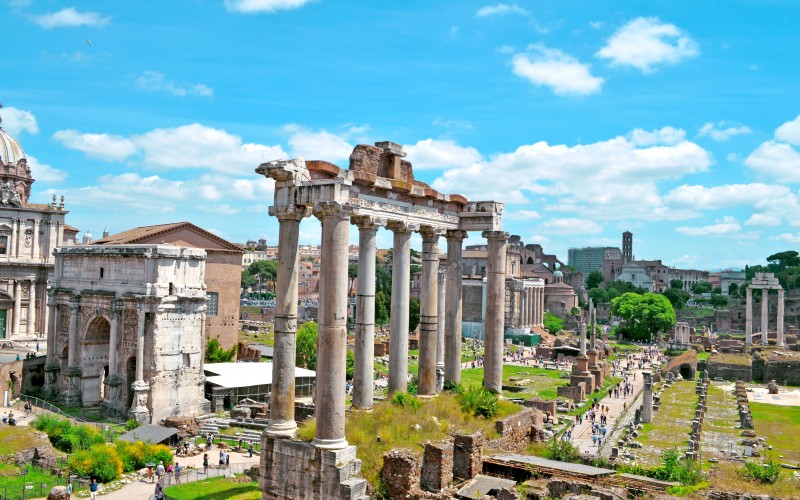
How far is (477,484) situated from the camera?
13.4 m

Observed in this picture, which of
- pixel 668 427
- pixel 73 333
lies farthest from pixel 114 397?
pixel 668 427

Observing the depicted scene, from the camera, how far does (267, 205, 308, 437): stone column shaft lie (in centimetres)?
1349

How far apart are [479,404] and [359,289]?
14.5ft

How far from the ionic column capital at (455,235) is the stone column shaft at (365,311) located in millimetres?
3289

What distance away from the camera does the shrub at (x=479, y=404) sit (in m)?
16.5

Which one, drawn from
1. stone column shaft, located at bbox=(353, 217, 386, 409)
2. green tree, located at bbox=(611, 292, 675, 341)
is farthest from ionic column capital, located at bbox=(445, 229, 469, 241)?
green tree, located at bbox=(611, 292, 675, 341)

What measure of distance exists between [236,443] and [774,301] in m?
96.5

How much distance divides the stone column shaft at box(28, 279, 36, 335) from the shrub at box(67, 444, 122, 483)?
86.9 ft

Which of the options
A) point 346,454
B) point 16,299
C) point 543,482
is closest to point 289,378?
point 346,454

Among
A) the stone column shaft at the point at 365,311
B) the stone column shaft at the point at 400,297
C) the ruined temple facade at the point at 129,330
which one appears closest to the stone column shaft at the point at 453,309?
the stone column shaft at the point at 400,297

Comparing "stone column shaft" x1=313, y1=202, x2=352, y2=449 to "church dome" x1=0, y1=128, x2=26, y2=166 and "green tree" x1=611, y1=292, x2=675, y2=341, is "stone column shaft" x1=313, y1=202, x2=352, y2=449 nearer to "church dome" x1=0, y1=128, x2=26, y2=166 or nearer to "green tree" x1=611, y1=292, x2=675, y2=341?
"church dome" x1=0, y1=128, x2=26, y2=166

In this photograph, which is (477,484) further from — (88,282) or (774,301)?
(774,301)

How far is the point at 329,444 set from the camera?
12.5 metres

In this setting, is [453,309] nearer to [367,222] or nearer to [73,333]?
[367,222]
